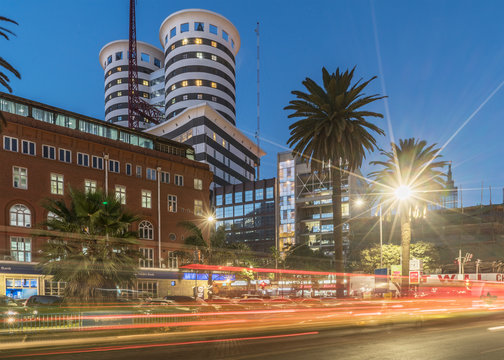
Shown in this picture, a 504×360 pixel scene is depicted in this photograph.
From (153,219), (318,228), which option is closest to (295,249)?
(153,219)

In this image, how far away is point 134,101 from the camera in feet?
495

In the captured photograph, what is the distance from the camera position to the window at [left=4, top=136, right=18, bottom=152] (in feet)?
160

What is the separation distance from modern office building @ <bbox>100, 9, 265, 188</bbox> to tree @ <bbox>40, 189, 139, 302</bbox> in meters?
103

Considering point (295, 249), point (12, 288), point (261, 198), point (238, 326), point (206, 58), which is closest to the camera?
point (238, 326)

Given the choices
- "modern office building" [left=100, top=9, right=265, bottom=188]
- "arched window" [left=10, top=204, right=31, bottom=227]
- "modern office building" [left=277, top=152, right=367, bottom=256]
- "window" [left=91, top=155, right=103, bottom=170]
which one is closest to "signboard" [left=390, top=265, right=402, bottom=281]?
"window" [left=91, top=155, right=103, bottom=170]

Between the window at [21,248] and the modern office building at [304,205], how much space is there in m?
92.2

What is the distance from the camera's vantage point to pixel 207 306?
26.2 metres

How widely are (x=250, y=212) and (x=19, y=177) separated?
91.8m

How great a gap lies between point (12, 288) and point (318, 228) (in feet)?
336

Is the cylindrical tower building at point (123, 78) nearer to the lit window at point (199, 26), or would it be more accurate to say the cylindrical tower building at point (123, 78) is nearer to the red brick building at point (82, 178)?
the lit window at point (199, 26)

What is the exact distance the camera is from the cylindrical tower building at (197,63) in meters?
145

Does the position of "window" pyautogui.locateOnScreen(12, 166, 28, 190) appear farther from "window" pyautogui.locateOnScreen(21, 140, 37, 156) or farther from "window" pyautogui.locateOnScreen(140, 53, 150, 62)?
"window" pyautogui.locateOnScreen(140, 53, 150, 62)

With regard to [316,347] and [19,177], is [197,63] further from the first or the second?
[316,347]

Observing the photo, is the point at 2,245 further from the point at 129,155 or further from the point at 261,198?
the point at 261,198
